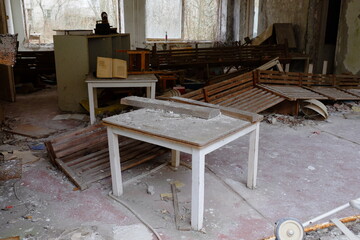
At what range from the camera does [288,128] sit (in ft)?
18.6

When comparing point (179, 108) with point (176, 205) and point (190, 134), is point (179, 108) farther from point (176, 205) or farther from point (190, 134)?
point (176, 205)

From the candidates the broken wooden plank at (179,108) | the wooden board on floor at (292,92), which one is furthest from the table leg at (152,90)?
the wooden board on floor at (292,92)

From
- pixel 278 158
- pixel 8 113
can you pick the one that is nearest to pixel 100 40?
pixel 8 113

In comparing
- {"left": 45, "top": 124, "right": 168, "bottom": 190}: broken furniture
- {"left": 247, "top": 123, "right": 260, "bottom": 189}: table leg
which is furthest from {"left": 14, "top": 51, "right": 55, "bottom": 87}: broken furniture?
{"left": 247, "top": 123, "right": 260, "bottom": 189}: table leg

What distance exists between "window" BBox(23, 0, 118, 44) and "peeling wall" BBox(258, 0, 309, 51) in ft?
17.5

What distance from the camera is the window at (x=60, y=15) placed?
11.7 m

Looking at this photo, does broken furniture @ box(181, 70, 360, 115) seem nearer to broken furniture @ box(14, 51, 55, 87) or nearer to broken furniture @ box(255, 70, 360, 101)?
broken furniture @ box(255, 70, 360, 101)

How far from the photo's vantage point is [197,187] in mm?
2691

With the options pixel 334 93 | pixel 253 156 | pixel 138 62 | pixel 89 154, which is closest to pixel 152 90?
pixel 138 62

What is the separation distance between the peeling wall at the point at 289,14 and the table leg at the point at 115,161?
846 centimetres

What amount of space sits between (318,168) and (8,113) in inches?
222

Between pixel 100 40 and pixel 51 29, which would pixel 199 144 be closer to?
pixel 100 40

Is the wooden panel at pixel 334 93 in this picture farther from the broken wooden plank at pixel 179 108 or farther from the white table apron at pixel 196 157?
the broken wooden plank at pixel 179 108

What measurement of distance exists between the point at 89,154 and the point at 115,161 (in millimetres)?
1014
